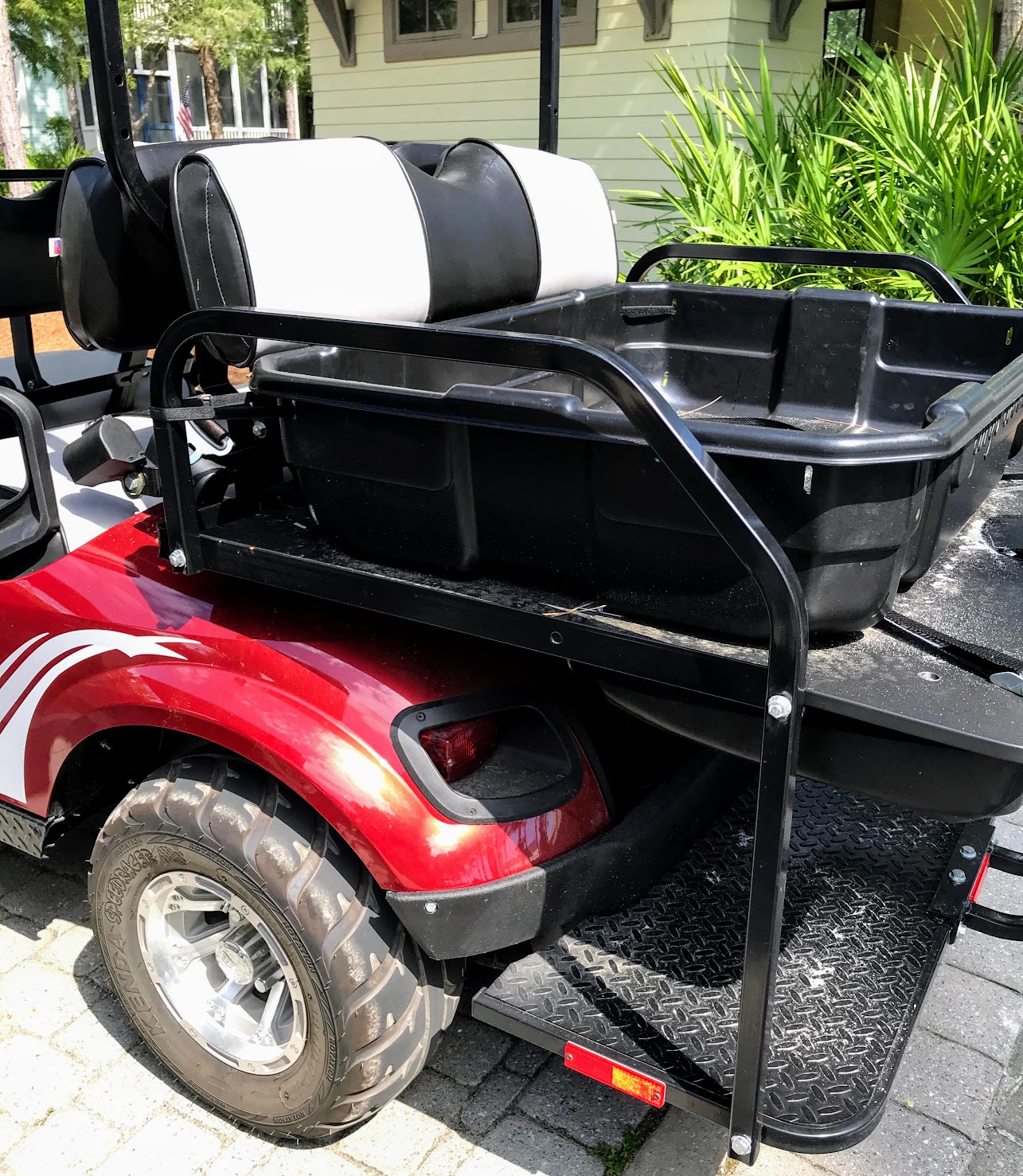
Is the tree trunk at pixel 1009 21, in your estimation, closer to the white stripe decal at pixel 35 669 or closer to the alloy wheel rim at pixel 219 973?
the white stripe decal at pixel 35 669

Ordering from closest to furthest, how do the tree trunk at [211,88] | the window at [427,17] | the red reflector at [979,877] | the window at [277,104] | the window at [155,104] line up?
the red reflector at [979,877] → the window at [427,17] → the tree trunk at [211,88] → the window at [155,104] → the window at [277,104]

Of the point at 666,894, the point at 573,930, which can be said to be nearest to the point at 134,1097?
the point at 573,930

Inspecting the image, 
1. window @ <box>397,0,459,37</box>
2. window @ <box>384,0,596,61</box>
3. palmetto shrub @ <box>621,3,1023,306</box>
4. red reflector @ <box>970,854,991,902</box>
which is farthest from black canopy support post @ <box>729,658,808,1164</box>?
window @ <box>397,0,459,37</box>

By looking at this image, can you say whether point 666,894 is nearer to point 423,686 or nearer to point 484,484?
point 423,686

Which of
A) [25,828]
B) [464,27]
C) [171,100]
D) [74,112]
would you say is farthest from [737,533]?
[171,100]

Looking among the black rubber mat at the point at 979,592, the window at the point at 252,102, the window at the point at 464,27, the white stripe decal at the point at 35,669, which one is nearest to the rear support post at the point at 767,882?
the black rubber mat at the point at 979,592

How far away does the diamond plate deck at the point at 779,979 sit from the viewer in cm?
171

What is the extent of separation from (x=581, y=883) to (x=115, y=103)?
170cm

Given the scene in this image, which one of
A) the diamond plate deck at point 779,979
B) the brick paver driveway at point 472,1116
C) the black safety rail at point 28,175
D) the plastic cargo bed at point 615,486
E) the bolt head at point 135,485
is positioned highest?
the black safety rail at point 28,175

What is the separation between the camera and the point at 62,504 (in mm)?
2418

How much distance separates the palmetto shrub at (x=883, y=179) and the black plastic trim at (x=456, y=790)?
2928 mm

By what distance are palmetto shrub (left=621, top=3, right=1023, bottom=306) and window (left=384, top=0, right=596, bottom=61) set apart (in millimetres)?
3984

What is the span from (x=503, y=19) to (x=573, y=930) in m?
8.81

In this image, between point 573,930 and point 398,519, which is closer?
point 398,519
